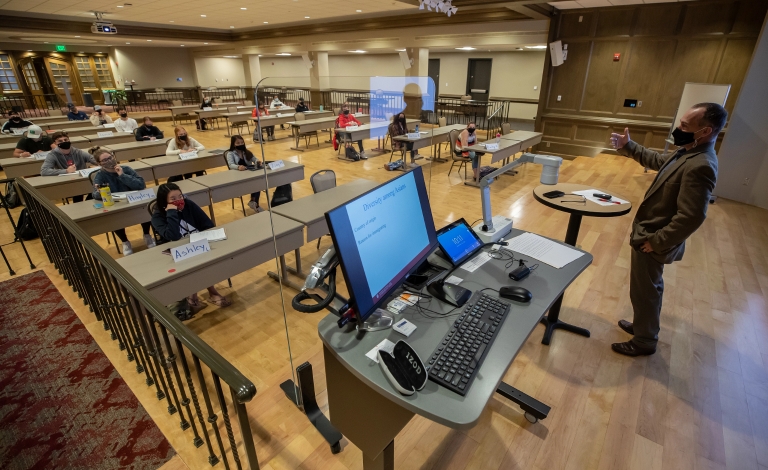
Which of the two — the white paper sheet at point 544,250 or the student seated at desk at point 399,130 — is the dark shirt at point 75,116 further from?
the white paper sheet at point 544,250

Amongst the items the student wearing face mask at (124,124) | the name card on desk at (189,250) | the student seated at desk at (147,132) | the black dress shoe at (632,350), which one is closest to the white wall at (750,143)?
the black dress shoe at (632,350)

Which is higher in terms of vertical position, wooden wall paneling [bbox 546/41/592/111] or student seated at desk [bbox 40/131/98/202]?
wooden wall paneling [bbox 546/41/592/111]

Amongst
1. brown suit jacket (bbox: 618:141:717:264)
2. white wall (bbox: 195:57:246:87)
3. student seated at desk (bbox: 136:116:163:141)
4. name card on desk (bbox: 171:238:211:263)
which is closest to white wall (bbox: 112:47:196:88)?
white wall (bbox: 195:57:246:87)

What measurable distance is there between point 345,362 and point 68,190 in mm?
4426

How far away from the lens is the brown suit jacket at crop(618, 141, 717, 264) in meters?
1.81

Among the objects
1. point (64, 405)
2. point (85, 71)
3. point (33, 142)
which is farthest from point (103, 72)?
point (64, 405)

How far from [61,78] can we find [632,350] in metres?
21.4

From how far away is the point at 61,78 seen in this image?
49.7 ft

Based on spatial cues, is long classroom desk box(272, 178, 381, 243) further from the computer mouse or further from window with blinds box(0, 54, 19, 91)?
window with blinds box(0, 54, 19, 91)

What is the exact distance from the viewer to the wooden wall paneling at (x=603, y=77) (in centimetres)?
699

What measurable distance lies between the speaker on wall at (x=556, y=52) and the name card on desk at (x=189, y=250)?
7.88 m

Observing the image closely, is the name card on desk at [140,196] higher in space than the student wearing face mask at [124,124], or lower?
lower

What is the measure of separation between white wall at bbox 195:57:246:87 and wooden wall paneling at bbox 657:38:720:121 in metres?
17.7

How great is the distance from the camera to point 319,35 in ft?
38.0
